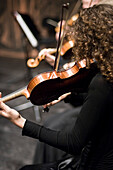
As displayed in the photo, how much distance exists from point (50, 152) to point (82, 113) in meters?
0.51

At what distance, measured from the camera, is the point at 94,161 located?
761mm

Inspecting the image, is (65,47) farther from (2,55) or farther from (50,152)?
(2,55)

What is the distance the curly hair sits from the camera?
0.62 meters

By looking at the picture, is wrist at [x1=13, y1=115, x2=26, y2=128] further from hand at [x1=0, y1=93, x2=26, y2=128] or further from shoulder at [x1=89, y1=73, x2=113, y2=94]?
shoulder at [x1=89, y1=73, x2=113, y2=94]

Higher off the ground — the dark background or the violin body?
the violin body

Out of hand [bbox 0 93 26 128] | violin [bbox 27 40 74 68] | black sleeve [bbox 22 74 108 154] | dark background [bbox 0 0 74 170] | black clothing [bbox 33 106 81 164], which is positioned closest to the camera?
black sleeve [bbox 22 74 108 154]

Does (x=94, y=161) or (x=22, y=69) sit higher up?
(x=94, y=161)

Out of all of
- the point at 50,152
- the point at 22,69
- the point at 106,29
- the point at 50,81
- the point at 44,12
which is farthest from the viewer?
the point at 44,12

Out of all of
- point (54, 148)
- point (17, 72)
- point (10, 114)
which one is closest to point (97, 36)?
point (10, 114)

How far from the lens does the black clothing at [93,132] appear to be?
614 millimetres

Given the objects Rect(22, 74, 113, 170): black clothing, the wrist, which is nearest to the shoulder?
Rect(22, 74, 113, 170): black clothing

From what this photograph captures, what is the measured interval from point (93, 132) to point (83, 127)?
0.13 feet

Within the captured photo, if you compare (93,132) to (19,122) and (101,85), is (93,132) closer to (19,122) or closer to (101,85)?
(101,85)

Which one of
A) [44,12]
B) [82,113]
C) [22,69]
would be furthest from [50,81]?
[44,12]
